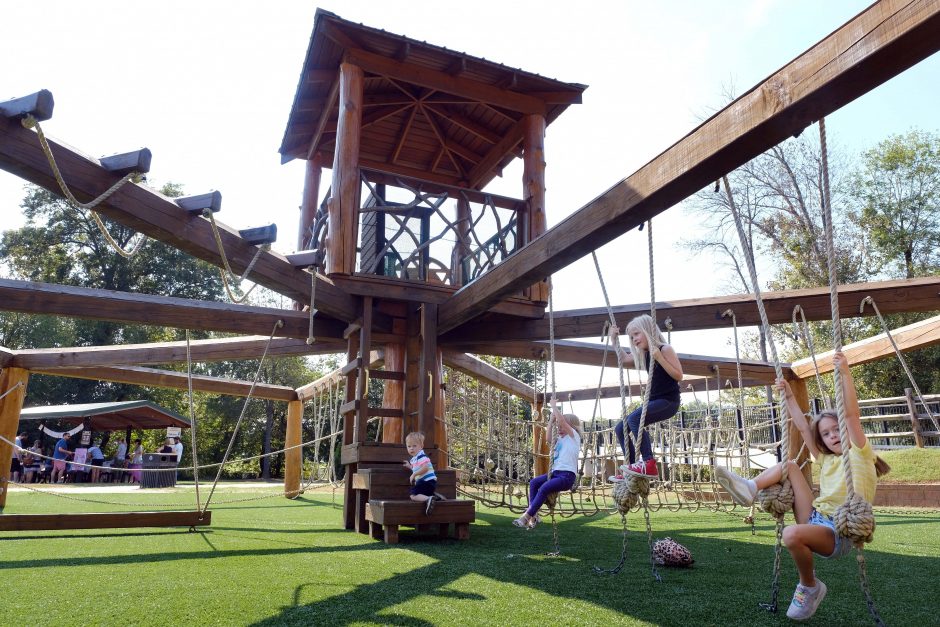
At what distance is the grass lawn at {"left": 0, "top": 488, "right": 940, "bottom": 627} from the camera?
8.35ft

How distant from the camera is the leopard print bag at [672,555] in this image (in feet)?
12.3

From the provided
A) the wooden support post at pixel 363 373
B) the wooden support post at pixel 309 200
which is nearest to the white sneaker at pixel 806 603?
the wooden support post at pixel 363 373

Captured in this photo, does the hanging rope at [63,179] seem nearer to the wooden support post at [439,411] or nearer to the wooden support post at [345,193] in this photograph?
the wooden support post at [345,193]

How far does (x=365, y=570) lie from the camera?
3566 millimetres

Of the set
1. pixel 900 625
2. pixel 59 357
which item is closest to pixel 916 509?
pixel 900 625

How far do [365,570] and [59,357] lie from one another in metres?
5.85

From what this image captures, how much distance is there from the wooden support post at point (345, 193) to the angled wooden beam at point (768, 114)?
98.4 inches

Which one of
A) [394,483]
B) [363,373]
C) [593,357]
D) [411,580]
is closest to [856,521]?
[411,580]

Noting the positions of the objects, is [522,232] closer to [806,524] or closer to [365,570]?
[365,570]

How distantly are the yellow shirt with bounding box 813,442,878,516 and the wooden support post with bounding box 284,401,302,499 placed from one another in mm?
8889

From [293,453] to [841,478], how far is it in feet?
31.1

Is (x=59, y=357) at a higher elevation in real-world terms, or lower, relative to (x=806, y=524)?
higher

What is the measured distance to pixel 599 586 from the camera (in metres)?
3.15

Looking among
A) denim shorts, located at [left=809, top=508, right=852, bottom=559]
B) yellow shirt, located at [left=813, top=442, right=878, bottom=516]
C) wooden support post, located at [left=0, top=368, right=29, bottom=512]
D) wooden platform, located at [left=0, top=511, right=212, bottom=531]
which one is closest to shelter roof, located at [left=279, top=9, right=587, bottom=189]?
wooden support post, located at [left=0, top=368, right=29, bottom=512]
